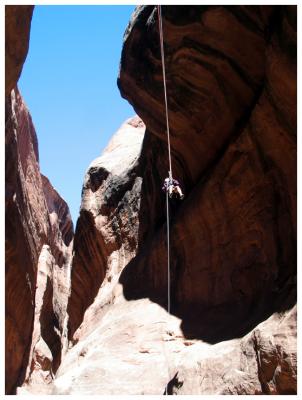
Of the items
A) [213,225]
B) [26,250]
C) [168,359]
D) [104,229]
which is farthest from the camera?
[104,229]

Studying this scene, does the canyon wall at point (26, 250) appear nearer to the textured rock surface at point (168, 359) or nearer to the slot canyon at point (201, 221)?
the slot canyon at point (201, 221)

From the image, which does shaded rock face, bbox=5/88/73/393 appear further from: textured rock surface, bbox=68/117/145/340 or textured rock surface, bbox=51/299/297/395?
textured rock surface, bbox=51/299/297/395

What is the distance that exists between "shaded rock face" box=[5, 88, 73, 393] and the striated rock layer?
2417 millimetres

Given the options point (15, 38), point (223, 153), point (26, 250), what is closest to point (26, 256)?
point (26, 250)

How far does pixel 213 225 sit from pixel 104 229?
5.15 meters

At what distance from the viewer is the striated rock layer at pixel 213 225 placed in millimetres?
7934

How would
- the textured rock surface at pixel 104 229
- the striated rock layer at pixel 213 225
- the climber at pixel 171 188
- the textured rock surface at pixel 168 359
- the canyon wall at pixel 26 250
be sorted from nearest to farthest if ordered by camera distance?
the textured rock surface at pixel 168 359
the striated rock layer at pixel 213 225
the climber at pixel 171 188
the canyon wall at pixel 26 250
the textured rock surface at pixel 104 229

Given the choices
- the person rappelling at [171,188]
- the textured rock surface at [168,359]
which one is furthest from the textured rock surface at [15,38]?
the textured rock surface at [168,359]

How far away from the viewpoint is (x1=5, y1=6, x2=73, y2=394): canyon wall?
35.5ft

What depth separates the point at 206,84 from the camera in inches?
413

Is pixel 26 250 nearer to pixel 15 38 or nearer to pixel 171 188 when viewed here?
pixel 171 188

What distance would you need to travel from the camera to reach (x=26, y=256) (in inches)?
589

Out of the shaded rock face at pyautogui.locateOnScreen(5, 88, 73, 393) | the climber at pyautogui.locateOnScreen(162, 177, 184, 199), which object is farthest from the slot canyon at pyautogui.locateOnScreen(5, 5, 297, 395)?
the climber at pyautogui.locateOnScreen(162, 177, 184, 199)
